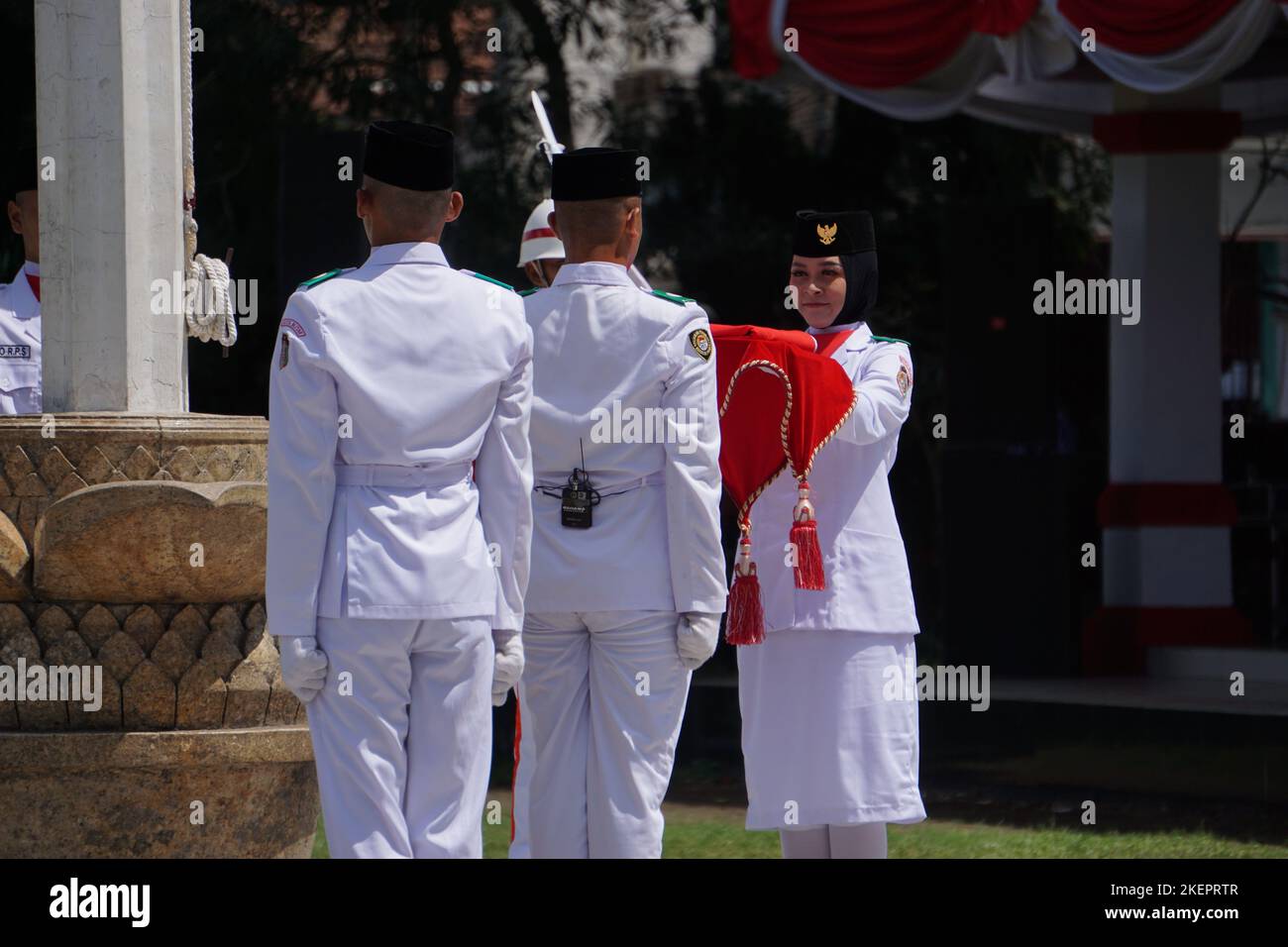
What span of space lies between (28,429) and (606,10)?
29.4ft

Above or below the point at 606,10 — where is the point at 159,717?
below

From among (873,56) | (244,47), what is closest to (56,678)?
(873,56)

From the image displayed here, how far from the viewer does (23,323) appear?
22.5 feet

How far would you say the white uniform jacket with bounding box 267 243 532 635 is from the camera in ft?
13.5

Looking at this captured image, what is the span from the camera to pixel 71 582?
15.7 feet

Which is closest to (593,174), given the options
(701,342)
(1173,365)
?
(701,342)

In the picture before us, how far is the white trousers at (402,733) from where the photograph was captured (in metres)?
4.11

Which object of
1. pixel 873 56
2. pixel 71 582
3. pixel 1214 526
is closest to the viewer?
pixel 71 582

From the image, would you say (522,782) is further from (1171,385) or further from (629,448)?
(1171,385)

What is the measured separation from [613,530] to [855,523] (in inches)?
36.7

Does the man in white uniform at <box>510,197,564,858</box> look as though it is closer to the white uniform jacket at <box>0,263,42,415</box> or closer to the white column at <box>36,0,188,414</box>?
the white column at <box>36,0,188,414</box>

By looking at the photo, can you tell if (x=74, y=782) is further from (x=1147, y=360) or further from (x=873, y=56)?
(x=1147, y=360)

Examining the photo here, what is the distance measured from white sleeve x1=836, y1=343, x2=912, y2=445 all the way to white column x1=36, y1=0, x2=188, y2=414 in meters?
1.66
